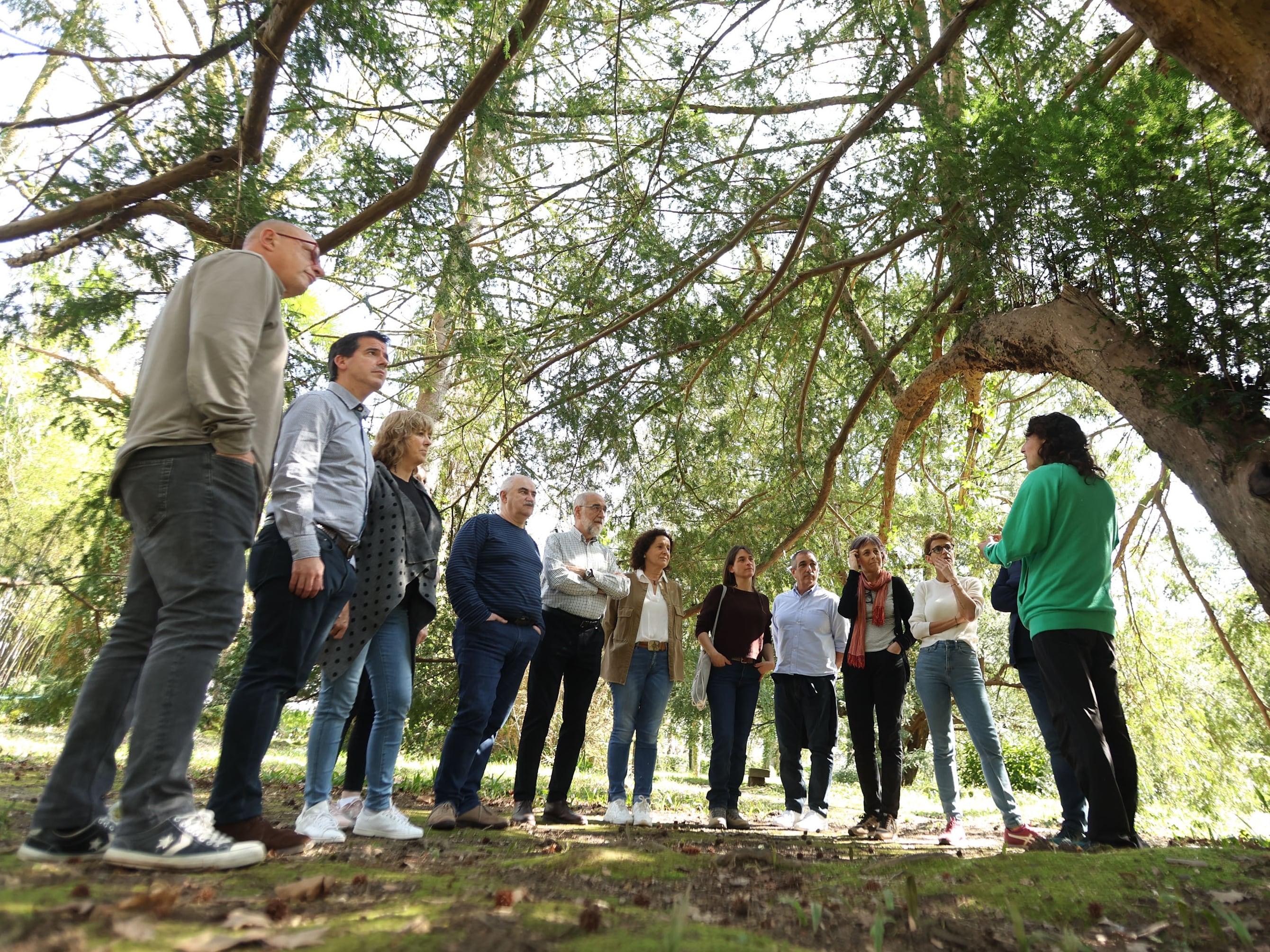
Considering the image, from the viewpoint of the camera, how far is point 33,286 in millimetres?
4422

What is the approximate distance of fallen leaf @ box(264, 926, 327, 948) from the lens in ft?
4.55

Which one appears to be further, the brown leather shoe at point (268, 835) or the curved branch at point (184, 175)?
the curved branch at point (184, 175)

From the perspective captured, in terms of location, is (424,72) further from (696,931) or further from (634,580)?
(696,931)

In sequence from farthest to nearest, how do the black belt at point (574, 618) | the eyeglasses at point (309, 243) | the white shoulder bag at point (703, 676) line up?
the white shoulder bag at point (703, 676) < the black belt at point (574, 618) < the eyeglasses at point (309, 243)

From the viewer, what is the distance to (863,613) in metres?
5.10

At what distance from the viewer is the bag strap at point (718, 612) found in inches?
209

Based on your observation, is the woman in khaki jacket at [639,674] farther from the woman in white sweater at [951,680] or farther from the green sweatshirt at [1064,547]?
the green sweatshirt at [1064,547]

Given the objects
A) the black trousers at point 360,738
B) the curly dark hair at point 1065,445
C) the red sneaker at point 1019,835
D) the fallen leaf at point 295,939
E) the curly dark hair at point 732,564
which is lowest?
the fallen leaf at point 295,939

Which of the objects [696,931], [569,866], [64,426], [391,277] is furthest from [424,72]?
[696,931]

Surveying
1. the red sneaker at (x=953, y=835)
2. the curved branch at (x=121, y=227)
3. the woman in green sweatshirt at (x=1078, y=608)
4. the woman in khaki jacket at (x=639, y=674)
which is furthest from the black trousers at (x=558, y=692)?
the curved branch at (x=121, y=227)

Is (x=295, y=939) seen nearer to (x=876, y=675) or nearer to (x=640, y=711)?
(x=640, y=711)

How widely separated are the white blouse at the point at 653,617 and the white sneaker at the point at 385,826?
71.9 inches

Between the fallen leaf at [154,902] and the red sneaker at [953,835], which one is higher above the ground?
the red sneaker at [953,835]

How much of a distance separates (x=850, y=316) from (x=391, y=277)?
364 centimetres
